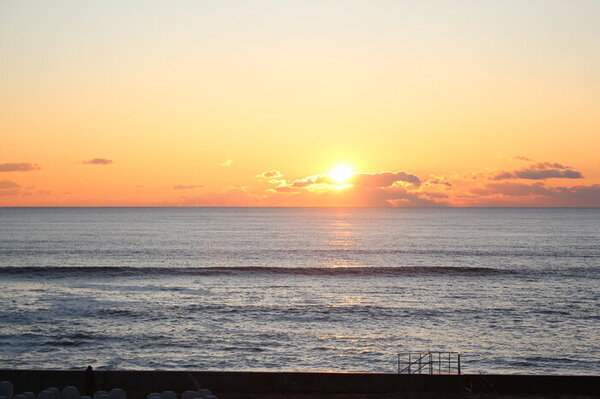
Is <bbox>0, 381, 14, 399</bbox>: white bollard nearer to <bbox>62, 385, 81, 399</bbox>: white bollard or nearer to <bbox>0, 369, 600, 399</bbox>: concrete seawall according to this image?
<bbox>62, 385, 81, 399</bbox>: white bollard

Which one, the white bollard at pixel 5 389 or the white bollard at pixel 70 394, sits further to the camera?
the white bollard at pixel 5 389

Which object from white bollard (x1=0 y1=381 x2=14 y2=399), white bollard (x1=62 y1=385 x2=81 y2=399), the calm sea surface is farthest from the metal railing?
white bollard (x1=0 y1=381 x2=14 y2=399)

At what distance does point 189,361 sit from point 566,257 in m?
74.2

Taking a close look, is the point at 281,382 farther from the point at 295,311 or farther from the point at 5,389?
the point at 295,311

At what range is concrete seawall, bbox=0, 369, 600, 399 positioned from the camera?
72.2ft

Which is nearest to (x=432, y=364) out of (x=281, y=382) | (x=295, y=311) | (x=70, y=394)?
(x=281, y=382)

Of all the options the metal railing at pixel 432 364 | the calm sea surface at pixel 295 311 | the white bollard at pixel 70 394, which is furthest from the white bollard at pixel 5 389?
the metal railing at pixel 432 364

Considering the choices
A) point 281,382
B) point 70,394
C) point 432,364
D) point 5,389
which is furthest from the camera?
point 432,364

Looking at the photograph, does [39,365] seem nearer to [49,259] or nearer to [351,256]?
[49,259]

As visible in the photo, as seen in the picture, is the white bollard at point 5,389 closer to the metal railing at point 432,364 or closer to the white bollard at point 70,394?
the white bollard at point 70,394

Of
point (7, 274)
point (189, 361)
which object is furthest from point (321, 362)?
point (7, 274)

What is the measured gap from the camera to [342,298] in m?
56.5

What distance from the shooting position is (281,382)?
871 inches

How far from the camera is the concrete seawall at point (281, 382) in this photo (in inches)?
867
